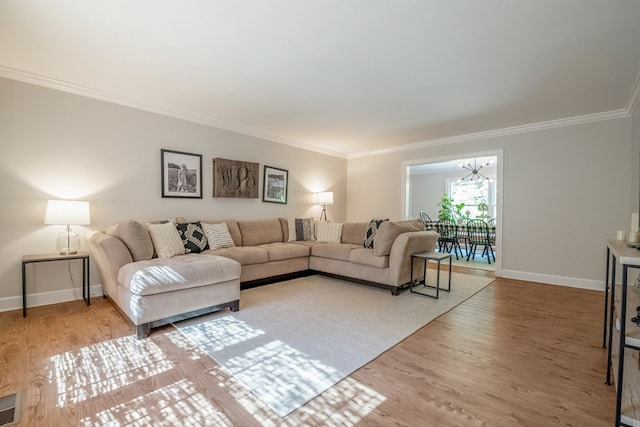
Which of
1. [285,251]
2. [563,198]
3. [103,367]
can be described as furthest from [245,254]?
[563,198]

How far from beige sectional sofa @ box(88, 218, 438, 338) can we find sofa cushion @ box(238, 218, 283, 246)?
0.01 metres

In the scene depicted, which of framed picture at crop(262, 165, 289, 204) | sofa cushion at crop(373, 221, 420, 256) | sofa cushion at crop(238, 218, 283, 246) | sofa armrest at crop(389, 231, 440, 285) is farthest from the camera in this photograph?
framed picture at crop(262, 165, 289, 204)

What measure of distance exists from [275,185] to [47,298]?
3338mm

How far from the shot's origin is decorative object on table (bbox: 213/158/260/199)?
4438mm

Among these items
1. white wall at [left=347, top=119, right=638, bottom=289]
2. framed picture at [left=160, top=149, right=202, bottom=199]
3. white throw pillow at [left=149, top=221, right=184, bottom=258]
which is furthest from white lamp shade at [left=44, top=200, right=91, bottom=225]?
white wall at [left=347, top=119, right=638, bottom=289]

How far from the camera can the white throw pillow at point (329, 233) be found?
4.71 metres

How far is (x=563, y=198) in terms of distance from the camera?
4188mm

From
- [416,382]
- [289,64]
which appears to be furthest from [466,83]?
[416,382]

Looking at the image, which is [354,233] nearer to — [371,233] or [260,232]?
[371,233]

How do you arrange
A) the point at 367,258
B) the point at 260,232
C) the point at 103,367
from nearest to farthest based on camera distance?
the point at 103,367
the point at 367,258
the point at 260,232

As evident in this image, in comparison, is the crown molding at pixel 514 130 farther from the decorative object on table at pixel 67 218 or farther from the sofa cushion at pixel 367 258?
the decorative object on table at pixel 67 218

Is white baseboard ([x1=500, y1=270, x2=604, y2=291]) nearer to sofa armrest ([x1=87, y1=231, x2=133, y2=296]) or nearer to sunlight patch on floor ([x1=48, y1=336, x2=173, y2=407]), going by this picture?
sunlight patch on floor ([x1=48, y1=336, x2=173, y2=407])

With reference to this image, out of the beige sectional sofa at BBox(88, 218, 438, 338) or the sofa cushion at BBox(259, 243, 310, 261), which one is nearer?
the beige sectional sofa at BBox(88, 218, 438, 338)

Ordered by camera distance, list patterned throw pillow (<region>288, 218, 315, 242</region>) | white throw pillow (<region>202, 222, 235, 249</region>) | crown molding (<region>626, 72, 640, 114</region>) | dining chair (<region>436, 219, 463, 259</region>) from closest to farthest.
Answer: crown molding (<region>626, 72, 640, 114</region>) → white throw pillow (<region>202, 222, 235, 249</region>) → patterned throw pillow (<region>288, 218, 315, 242</region>) → dining chair (<region>436, 219, 463, 259</region>)
